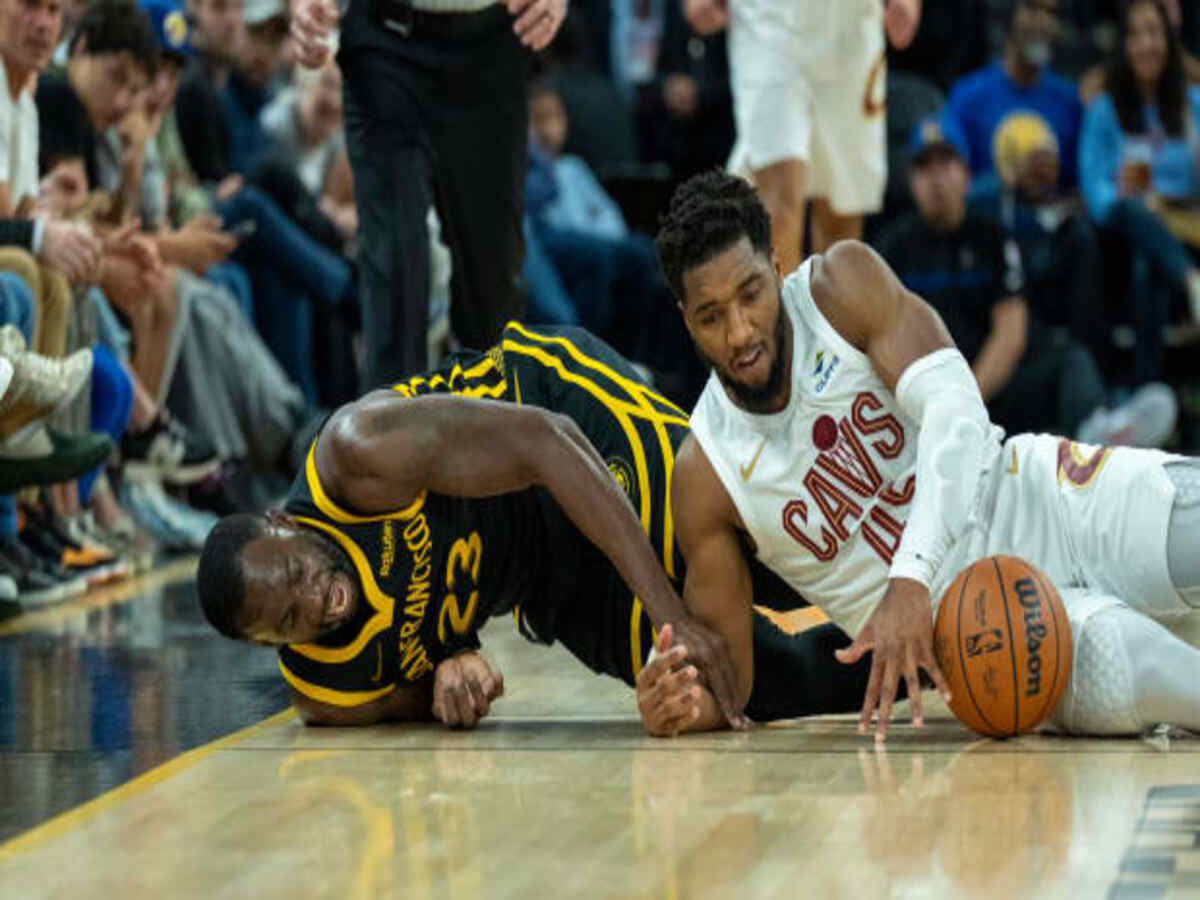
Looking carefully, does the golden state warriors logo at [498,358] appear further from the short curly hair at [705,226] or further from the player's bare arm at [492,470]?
the short curly hair at [705,226]

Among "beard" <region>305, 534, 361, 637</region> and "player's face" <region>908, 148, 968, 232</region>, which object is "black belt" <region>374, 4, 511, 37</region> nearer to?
"beard" <region>305, 534, 361, 637</region>

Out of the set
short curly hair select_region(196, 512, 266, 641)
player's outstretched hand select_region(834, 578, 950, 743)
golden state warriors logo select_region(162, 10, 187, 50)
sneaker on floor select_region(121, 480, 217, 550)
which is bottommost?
sneaker on floor select_region(121, 480, 217, 550)

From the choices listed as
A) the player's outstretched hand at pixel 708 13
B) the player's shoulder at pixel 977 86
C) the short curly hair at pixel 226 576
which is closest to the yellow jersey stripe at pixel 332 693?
the short curly hair at pixel 226 576

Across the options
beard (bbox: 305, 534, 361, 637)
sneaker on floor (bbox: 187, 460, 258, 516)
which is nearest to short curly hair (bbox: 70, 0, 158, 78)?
sneaker on floor (bbox: 187, 460, 258, 516)

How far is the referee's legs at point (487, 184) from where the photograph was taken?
18.2 ft

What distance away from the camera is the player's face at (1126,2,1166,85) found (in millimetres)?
9680

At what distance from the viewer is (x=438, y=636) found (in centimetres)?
419

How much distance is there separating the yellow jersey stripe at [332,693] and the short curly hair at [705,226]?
0.97m

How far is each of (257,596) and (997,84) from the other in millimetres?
7413

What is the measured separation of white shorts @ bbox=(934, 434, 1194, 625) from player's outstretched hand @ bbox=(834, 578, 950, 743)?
295 millimetres

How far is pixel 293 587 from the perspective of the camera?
153 inches

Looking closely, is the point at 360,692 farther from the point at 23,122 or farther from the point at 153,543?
the point at 153,543

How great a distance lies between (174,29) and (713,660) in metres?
4.75

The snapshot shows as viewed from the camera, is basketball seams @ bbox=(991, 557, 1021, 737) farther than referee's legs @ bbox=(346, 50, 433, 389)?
No
